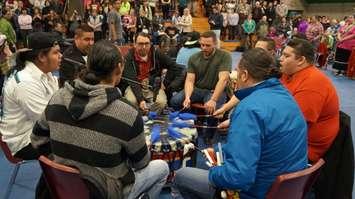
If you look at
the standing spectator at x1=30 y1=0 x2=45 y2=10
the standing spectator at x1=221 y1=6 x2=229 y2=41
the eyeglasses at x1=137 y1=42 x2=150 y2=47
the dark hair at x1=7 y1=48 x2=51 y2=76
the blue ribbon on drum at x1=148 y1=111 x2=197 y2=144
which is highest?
the dark hair at x1=7 y1=48 x2=51 y2=76

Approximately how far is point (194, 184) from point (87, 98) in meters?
0.83

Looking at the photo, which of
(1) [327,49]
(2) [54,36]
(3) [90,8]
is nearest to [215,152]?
(2) [54,36]

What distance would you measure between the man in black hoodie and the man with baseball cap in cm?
138

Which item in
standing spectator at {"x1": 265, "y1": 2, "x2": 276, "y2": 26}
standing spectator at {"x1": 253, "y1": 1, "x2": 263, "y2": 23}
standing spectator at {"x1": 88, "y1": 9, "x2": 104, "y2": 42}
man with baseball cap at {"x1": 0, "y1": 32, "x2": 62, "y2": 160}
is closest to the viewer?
man with baseball cap at {"x1": 0, "y1": 32, "x2": 62, "y2": 160}

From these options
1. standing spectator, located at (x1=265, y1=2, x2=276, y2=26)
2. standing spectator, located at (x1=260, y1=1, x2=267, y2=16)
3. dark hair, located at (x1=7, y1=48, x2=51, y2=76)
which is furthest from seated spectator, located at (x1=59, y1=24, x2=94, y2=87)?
standing spectator, located at (x1=265, y1=2, x2=276, y2=26)

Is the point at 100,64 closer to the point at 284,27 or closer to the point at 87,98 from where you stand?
the point at 87,98

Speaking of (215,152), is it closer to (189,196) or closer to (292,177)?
(189,196)

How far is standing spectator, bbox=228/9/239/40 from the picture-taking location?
1543 centimetres

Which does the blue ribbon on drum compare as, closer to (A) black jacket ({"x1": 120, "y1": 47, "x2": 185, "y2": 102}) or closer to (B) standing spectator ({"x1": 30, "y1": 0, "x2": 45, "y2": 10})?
(A) black jacket ({"x1": 120, "y1": 47, "x2": 185, "y2": 102})

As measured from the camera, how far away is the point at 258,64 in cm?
193

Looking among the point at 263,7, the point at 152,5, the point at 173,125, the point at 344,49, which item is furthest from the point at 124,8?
the point at 173,125

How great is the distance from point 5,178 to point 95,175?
6.66 ft

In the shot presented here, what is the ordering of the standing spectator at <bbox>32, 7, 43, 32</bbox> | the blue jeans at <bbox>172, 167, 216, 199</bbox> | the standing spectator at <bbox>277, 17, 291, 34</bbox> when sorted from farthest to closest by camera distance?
the standing spectator at <bbox>277, 17, 291, 34</bbox>, the standing spectator at <bbox>32, 7, 43, 32</bbox>, the blue jeans at <bbox>172, 167, 216, 199</bbox>

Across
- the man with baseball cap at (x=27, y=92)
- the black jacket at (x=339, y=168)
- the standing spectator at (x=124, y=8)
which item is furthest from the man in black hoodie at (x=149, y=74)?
the standing spectator at (x=124, y=8)
